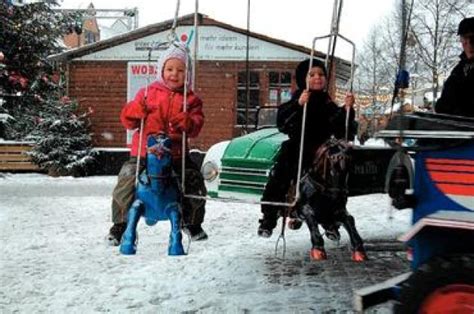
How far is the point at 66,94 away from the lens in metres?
22.1

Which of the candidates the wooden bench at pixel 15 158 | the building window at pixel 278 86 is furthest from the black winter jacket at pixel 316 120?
the wooden bench at pixel 15 158

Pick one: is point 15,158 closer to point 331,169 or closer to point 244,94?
point 244,94

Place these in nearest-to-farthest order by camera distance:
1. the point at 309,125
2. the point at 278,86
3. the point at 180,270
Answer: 1. the point at 309,125
2. the point at 180,270
3. the point at 278,86

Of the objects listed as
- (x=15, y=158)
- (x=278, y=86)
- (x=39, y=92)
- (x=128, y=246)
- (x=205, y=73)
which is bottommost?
(x=15, y=158)

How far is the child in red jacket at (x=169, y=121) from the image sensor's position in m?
5.31

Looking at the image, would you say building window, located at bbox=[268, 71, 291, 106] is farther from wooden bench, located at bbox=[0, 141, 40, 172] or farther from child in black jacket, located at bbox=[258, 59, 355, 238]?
child in black jacket, located at bbox=[258, 59, 355, 238]

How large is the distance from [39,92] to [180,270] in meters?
14.9

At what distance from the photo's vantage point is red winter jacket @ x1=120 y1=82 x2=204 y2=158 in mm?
5297

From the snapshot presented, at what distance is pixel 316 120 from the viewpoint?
5.92 meters

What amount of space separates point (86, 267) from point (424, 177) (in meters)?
4.72

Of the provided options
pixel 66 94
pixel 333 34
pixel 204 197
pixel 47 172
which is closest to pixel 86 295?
pixel 204 197

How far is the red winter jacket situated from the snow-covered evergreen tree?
1344cm

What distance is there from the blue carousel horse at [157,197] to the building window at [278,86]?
15123 millimetres

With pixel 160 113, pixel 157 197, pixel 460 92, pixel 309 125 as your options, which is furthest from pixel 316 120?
pixel 157 197
